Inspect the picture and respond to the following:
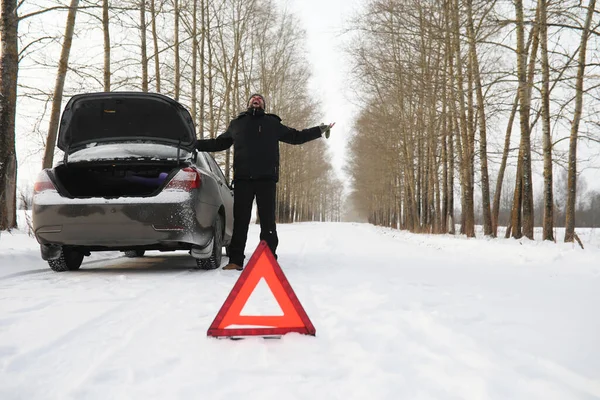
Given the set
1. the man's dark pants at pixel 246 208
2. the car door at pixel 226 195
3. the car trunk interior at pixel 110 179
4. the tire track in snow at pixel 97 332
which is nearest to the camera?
the tire track in snow at pixel 97 332

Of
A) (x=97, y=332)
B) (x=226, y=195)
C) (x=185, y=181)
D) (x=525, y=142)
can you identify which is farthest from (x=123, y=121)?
(x=525, y=142)

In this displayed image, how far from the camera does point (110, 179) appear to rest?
5250 millimetres

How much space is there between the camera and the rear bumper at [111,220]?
175 inches

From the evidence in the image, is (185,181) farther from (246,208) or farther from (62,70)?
(62,70)

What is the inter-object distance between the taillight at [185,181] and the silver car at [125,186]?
11 mm

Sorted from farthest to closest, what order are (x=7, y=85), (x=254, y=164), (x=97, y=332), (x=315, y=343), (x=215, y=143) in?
1. (x=7, y=85)
2. (x=215, y=143)
3. (x=254, y=164)
4. (x=97, y=332)
5. (x=315, y=343)

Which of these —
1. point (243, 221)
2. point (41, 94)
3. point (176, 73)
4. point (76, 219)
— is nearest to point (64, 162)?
point (76, 219)

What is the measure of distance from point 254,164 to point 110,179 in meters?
1.86

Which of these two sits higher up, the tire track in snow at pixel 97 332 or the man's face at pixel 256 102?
the man's face at pixel 256 102

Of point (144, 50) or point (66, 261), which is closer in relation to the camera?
point (66, 261)

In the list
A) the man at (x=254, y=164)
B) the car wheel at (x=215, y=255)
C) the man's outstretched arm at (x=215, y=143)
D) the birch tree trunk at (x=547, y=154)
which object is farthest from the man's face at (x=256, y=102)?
the birch tree trunk at (x=547, y=154)

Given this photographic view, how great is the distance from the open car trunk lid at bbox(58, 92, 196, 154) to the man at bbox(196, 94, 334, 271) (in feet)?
1.27

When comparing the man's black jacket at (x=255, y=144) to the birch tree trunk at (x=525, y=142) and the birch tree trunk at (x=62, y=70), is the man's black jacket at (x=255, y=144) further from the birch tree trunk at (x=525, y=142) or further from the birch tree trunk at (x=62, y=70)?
the birch tree trunk at (x=525, y=142)

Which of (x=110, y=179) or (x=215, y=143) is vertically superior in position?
(x=215, y=143)
